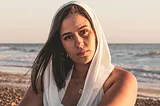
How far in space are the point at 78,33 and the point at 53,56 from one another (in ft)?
1.44

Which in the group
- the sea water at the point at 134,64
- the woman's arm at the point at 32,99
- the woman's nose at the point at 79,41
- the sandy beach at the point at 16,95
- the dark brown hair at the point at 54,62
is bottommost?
the sea water at the point at 134,64

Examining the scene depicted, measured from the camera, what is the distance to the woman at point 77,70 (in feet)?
8.68

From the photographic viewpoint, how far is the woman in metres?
2.64

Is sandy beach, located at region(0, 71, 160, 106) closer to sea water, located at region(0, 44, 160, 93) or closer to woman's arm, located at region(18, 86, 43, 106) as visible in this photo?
sea water, located at region(0, 44, 160, 93)

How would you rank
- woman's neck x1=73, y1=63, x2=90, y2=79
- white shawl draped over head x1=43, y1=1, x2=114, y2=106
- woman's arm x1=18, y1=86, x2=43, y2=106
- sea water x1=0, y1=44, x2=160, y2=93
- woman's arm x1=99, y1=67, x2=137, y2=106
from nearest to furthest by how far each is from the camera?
woman's arm x1=99, y1=67, x2=137, y2=106
white shawl draped over head x1=43, y1=1, x2=114, y2=106
woman's neck x1=73, y1=63, x2=90, y2=79
woman's arm x1=18, y1=86, x2=43, y2=106
sea water x1=0, y1=44, x2=160, y2=93

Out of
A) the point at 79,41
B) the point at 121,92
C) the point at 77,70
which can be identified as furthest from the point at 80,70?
the point at 121,92

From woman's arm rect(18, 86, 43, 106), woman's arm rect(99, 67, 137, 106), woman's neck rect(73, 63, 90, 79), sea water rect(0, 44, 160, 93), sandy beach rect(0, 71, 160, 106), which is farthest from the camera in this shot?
sea water rect(0, 44, 160, 93)

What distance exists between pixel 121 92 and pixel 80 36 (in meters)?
0.45

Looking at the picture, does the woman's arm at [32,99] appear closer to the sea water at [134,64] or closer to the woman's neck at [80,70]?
the woman's neck at [80,70]

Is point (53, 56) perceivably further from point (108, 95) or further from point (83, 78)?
point (108, 95)

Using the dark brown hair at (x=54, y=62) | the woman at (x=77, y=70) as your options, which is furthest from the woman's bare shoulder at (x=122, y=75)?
the dark brown hair at (x=54, y=62)

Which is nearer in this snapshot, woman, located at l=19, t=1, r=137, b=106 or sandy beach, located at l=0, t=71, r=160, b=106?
woman, located at l=19, t=1, r=137, b=106

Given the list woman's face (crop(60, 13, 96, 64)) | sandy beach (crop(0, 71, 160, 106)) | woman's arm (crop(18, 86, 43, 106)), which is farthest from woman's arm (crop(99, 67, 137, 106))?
sandy beach (crop(0, 71, 160, 106))

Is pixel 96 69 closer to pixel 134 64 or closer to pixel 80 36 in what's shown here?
pixel 80 36
